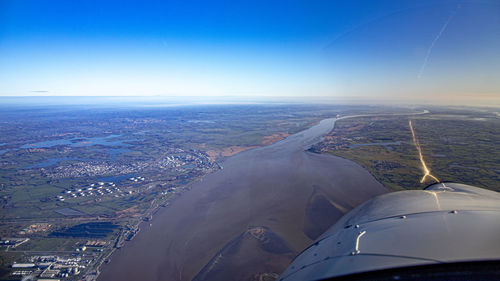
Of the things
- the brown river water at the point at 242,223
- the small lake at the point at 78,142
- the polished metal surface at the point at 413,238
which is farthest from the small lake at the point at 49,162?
the polished metal surface at the point at 413,238

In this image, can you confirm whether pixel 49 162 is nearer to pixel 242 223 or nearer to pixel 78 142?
pixel 78 142

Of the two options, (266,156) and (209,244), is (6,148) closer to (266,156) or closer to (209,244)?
(266,156)

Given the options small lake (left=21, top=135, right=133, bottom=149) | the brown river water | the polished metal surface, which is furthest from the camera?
small lake (left=21, top=135, right=133, bottom=149)

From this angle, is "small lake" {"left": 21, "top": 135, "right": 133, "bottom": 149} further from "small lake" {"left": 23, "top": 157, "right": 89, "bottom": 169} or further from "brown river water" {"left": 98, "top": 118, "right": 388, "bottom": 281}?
"brown river water" {"left": 98, "top": 118, "right": 388, "bottom": 281}

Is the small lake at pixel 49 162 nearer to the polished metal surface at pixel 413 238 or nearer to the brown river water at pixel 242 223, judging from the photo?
the brown river water at pixel 242 223

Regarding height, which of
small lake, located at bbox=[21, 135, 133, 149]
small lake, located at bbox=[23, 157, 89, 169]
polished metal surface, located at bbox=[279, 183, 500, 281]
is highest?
polished metal surface, located at bbox=[279, 183, 500, 281]

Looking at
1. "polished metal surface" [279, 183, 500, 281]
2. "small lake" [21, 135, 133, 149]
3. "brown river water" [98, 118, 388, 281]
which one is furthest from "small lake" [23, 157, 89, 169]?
"polished metal surface" [279, 183, 500, 281]

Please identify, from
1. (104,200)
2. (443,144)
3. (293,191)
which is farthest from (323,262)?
(443,144)
